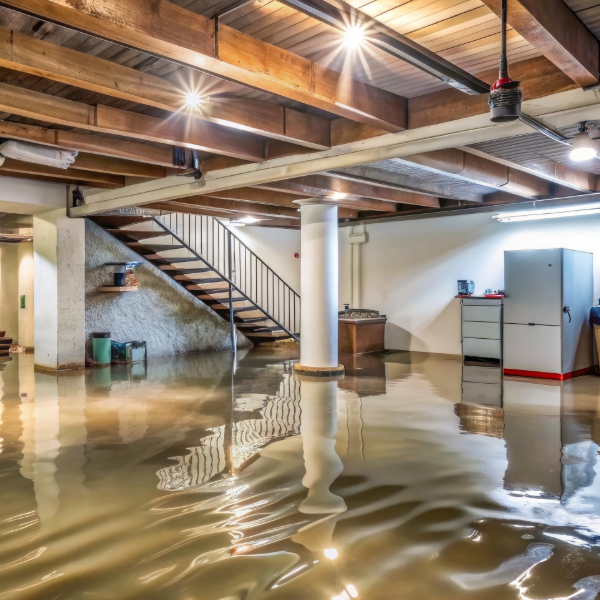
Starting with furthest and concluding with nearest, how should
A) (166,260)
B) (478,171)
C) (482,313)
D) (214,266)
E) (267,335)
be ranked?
(214,266) → (267,335) → (166,260) → (482,313) → (478,171)

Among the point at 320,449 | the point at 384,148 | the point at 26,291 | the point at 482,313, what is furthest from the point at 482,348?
the point at 26,291

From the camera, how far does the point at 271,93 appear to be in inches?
156

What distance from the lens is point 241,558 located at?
8.16ft

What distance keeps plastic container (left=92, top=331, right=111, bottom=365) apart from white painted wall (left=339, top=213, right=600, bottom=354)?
5068 millimetres

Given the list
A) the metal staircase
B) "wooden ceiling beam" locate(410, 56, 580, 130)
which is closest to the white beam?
"wooden ceiling beam" locate(410, 56, 580, 130)

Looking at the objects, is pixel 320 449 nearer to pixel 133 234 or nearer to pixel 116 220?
pixel 116 220

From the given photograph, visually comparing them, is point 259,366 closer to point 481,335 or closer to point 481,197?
point 481,335

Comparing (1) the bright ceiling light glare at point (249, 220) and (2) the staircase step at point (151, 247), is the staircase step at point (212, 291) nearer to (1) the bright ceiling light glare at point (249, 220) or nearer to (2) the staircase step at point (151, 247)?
(2) the staircase step at point (151, 247)

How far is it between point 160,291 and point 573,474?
25.5 ft

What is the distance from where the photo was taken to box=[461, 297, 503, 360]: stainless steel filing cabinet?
8406 mm

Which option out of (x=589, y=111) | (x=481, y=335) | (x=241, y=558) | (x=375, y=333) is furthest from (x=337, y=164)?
(x=375, y=333)

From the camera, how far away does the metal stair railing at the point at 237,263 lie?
10.6 metres

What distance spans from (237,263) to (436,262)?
13.8ft

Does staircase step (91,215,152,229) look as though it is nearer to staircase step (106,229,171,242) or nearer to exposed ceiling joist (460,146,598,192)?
staircase step (106,229,171,242)
